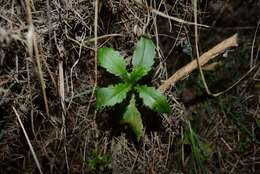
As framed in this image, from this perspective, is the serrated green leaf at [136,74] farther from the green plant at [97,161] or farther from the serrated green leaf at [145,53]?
the green plant at [97,161]

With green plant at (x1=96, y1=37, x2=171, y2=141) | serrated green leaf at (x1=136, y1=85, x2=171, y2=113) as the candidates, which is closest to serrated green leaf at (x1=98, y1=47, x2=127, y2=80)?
green plant at (x1=96, y1=37, x2=171, y2=141)

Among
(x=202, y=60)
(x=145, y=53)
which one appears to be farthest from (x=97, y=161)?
(x=202, y=60)

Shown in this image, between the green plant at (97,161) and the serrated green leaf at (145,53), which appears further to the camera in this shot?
the green plant at (97,161)

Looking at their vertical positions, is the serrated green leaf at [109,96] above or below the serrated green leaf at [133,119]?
above

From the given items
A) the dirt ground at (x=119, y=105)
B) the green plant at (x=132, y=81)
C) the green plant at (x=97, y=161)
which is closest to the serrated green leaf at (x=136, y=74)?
the green plant at (x=132, y=81)

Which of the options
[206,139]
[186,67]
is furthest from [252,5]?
[206,139]

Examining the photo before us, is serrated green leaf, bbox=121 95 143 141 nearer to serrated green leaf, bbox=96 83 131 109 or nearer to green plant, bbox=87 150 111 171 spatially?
serrated green leaf, bbox=96 83 131 109

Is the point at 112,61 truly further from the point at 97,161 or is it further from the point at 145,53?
the point at 97,161
